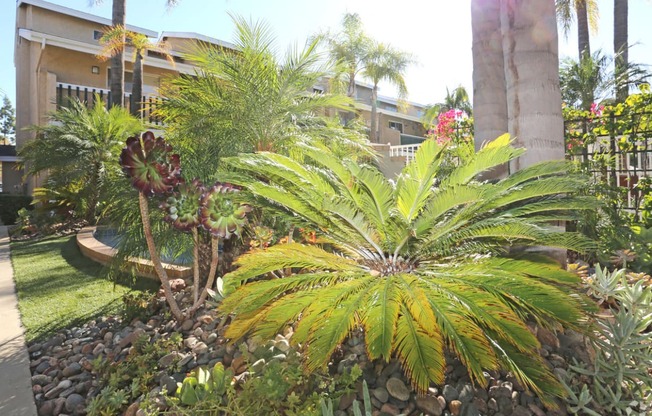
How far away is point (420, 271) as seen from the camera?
286 cm

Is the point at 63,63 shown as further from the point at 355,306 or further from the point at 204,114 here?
the point at 355,306

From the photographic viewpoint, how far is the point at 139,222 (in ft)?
13.2

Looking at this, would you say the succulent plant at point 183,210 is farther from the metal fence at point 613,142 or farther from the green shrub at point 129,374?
the metal fence at point 613,142

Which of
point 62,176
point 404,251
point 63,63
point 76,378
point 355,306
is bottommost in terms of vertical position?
point 76,378

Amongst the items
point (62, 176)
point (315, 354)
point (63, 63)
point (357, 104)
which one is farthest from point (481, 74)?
point (63, 63)

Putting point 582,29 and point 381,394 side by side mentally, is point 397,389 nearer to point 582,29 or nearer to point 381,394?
point 381,394

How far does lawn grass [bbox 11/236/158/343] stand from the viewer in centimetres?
459

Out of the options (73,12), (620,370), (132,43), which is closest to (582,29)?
(132,43)

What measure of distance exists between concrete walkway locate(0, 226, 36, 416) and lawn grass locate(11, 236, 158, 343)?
3.8 inches

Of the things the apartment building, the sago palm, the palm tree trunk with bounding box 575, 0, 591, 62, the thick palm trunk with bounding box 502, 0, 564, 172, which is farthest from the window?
the sago palm

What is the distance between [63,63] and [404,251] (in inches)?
792

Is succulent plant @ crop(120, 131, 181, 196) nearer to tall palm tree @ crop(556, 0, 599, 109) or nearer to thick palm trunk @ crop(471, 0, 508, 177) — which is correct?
thick palm trunk @ crop(471, 0, 508, 177)

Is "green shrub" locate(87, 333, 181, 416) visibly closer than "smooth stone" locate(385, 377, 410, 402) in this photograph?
No

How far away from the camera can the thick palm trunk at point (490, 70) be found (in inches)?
155
